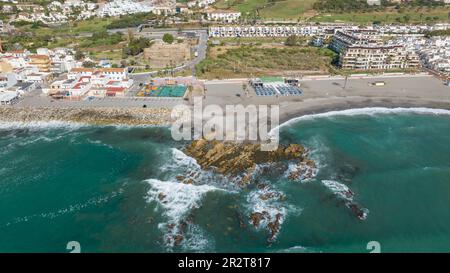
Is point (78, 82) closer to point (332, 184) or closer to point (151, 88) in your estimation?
point (151, 88)

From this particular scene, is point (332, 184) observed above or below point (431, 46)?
below

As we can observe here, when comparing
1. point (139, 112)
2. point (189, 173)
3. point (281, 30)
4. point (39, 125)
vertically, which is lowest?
→ point (189, 173)

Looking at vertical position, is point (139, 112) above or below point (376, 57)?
below

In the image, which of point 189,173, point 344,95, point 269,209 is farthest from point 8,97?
point 344,95

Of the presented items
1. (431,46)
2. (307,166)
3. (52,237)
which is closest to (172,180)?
(52,237)

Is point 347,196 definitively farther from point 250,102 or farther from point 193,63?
point 193,63

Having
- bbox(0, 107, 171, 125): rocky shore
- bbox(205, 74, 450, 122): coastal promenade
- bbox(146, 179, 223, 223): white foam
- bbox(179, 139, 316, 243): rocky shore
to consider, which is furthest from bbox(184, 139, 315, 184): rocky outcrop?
bbox(0, 107, 171, 125): rocky shore
